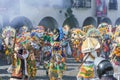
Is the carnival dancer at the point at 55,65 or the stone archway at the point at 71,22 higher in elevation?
the stone archway at the point at 71,22

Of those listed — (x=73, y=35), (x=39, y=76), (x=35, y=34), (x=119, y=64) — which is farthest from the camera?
(x=73, y=35)

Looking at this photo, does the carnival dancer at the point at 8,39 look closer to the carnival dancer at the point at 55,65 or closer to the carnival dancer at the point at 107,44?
the carnival dancer at the point at 55,65

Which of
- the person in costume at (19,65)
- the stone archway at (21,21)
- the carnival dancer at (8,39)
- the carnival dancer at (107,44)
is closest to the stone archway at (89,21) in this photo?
the carnival dancer at (107,44)

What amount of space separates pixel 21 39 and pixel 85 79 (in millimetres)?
2031

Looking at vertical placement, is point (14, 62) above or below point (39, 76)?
above

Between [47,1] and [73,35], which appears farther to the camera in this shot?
[73,35]

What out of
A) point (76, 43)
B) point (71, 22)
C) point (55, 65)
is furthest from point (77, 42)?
point (71, 22)

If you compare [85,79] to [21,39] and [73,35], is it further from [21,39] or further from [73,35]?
[73,35]

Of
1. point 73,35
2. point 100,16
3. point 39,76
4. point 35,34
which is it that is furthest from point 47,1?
point 100,16

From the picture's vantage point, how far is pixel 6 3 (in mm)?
6445

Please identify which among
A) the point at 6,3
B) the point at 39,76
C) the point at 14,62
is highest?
the point at 6,3

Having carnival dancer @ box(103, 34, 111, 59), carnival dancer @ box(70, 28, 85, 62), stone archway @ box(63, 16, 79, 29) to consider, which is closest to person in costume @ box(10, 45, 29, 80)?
carnival dancer @ box(103, 34, 111, 59)

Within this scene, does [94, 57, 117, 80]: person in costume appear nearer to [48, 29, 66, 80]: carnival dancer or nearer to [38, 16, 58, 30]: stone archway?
[48, 29, 66, 80]: carnival dancer

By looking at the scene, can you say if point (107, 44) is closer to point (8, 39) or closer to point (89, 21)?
point (8, 39)
